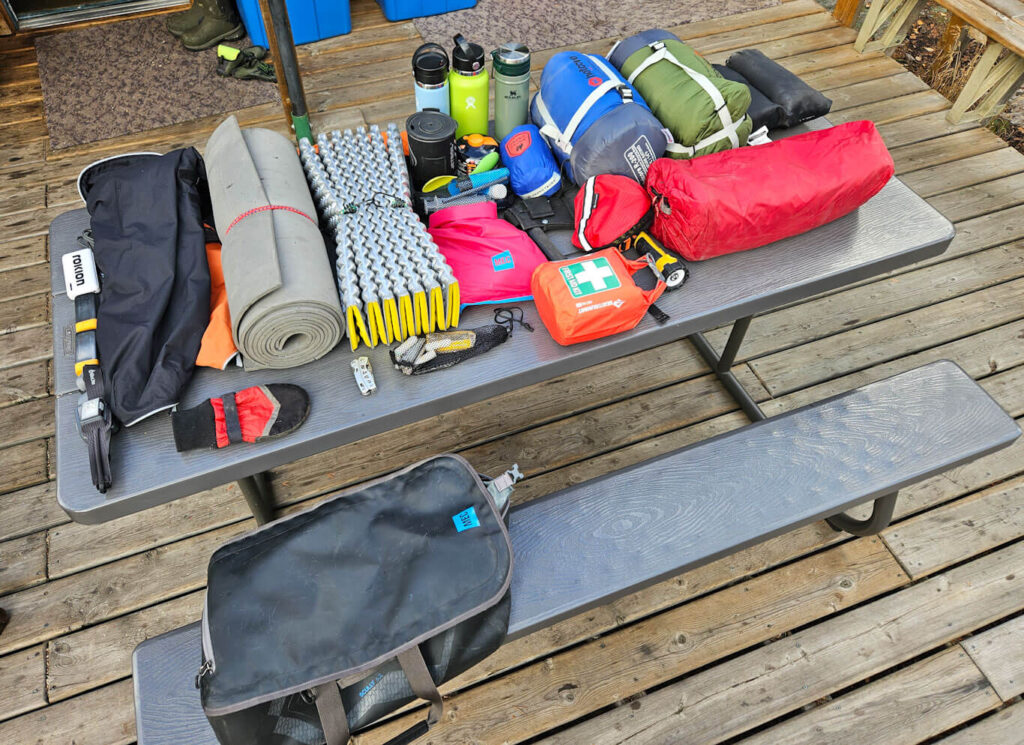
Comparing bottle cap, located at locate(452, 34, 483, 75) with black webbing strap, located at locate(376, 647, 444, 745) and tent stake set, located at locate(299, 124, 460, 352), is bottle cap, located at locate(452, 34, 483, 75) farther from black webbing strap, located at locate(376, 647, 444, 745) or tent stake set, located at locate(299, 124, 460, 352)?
black webbing strap, located at locate(376, 647, 444, 745)

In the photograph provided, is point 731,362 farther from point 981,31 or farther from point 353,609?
point 981,31

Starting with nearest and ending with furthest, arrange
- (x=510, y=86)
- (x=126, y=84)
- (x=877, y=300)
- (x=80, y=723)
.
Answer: (x=80, y=723), (x=510, y=86), (x=877, y=300), (x=126, y=84)

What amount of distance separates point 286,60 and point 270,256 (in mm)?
1815

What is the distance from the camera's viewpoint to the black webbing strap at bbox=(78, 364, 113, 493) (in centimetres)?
144

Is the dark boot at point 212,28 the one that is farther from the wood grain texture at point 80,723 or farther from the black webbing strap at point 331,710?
the black webbing strap at point 331,710

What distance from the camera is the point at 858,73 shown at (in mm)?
3908

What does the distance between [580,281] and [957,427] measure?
1.15 metres

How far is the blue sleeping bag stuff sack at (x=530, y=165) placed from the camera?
1952 millimetres

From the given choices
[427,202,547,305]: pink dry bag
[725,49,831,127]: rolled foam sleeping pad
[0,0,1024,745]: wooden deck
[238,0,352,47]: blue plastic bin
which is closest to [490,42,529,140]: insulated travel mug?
[427,202,547,305]: pink dry bag

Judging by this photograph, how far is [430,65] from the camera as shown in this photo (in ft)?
6.34

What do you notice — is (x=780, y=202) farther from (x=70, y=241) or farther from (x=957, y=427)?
(x=70, y=241)

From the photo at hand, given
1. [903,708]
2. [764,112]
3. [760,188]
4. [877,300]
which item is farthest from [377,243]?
[877,300]

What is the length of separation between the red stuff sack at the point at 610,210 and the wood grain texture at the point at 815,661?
4.27 feet

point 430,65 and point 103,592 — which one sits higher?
point 430,65
